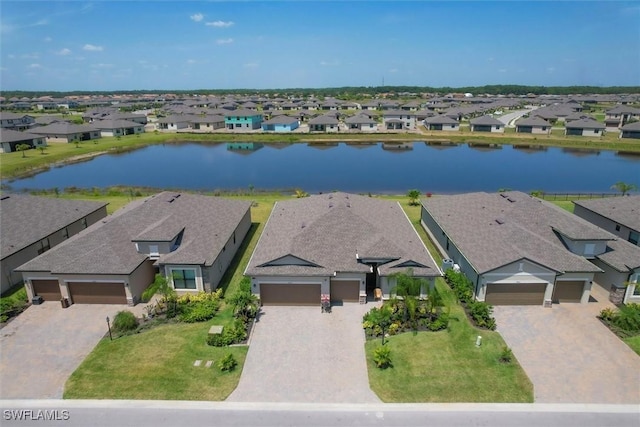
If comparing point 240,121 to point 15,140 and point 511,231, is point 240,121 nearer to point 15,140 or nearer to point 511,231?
point 15,140

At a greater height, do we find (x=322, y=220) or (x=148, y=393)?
(x=322, y=220)

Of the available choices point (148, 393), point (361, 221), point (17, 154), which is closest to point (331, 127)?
point (17, 154)

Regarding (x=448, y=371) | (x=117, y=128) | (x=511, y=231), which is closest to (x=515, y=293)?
(x=511, y=231)

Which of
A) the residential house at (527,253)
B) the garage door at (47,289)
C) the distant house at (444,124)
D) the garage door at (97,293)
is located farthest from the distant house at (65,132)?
the residential house at (527,253)

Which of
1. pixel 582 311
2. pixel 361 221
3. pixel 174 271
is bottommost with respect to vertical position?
pixel 582 311

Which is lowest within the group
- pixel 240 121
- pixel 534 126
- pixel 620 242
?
pixel 620 242

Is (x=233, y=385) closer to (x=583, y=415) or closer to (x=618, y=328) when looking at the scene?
(x=583, y=415)

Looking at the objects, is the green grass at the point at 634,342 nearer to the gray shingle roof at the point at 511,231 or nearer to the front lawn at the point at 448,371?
the gray shingle roof at the point at 511,231
